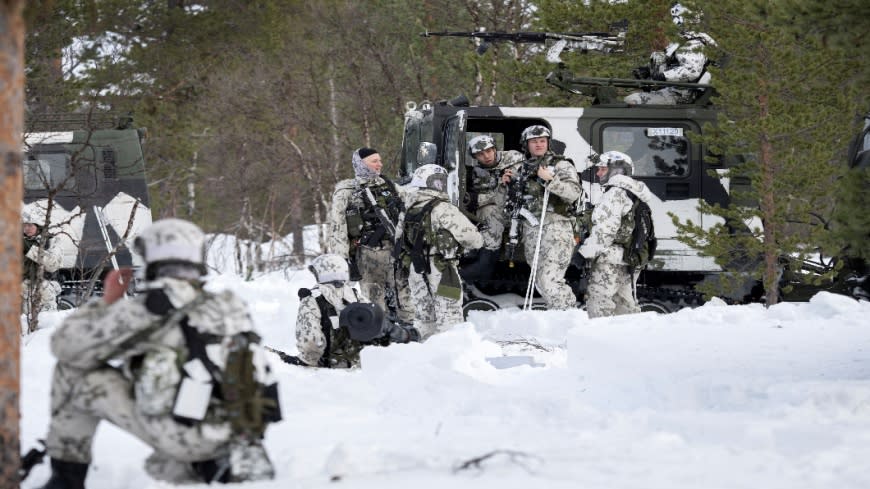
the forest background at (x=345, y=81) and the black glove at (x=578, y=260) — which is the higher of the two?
the forest background at (x=345, y=81)

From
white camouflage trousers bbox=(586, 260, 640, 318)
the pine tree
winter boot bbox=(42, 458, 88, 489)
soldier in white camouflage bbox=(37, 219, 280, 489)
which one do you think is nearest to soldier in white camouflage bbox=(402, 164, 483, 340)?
white camouflage trousers bbox=(586, 260, 640, 318)

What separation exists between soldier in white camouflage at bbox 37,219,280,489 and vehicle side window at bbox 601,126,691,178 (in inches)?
261

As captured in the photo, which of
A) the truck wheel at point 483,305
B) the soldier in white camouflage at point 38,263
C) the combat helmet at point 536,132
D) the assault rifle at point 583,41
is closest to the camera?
the soldier in white camouflage at point 38,263

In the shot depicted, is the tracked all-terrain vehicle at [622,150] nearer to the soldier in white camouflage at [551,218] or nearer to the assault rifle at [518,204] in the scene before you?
the assault rifle at [518,204]

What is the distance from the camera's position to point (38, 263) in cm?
895

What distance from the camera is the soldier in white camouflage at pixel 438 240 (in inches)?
355

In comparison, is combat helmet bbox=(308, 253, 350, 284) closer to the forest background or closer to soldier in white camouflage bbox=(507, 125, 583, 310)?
soldier in white camouflage bbox=(507, 125, 583, 310)

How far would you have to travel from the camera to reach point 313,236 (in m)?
30.1

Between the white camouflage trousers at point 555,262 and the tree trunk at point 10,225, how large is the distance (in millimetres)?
6067

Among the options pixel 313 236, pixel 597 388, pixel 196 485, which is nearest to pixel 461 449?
pixel 196 485

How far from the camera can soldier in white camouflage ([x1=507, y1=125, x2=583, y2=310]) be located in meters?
9.65

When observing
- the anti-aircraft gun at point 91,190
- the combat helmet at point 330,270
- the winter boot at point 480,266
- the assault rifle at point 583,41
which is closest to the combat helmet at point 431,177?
the winter boot at point 480,266

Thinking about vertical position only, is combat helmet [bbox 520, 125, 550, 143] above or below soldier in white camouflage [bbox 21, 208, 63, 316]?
above

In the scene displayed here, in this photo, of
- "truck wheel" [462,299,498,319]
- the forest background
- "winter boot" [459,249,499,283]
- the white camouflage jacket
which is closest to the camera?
the white camouflage jacket
